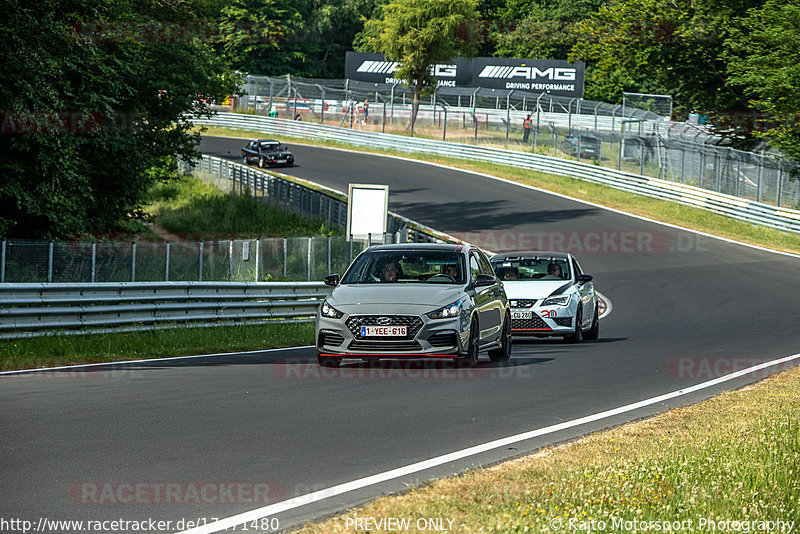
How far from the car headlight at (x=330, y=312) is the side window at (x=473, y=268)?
2138 mm

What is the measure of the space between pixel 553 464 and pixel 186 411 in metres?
3.96

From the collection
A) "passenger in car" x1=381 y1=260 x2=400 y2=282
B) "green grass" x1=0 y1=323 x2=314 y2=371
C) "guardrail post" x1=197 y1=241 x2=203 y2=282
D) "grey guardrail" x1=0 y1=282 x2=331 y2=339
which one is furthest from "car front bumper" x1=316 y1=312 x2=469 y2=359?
"guardrail post" x1=197 y1=241 x2=203 y2=282

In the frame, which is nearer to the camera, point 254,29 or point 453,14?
point 453,14

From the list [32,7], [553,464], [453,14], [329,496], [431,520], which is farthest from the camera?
[453,14]

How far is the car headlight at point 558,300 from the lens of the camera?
1989 centimetres

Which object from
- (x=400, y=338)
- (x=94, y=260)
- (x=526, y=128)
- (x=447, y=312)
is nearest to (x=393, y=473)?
(x=400, y=338)

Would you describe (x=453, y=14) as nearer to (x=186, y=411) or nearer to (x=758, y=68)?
(x=758, y=68)

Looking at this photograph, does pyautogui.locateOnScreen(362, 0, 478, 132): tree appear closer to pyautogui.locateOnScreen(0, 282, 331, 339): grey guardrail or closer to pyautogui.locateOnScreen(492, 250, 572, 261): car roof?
pyautogui.locateOnScreen(0, 282, 331, 339): grey guardrail

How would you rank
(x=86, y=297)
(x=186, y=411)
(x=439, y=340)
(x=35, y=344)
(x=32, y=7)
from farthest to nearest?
(x=32, y=7) → (x=86, y=297) → (x=35, y=344) → (x=439, y=340) → (x=186, y=411)

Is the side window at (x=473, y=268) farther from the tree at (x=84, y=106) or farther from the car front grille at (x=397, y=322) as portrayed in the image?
the tree at (x=84, y=106)

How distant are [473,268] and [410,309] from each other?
2.20 metres

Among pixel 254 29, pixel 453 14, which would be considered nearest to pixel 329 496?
pixel 453 14

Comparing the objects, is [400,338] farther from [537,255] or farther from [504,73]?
[504,73]

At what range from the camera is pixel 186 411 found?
1045 cm
